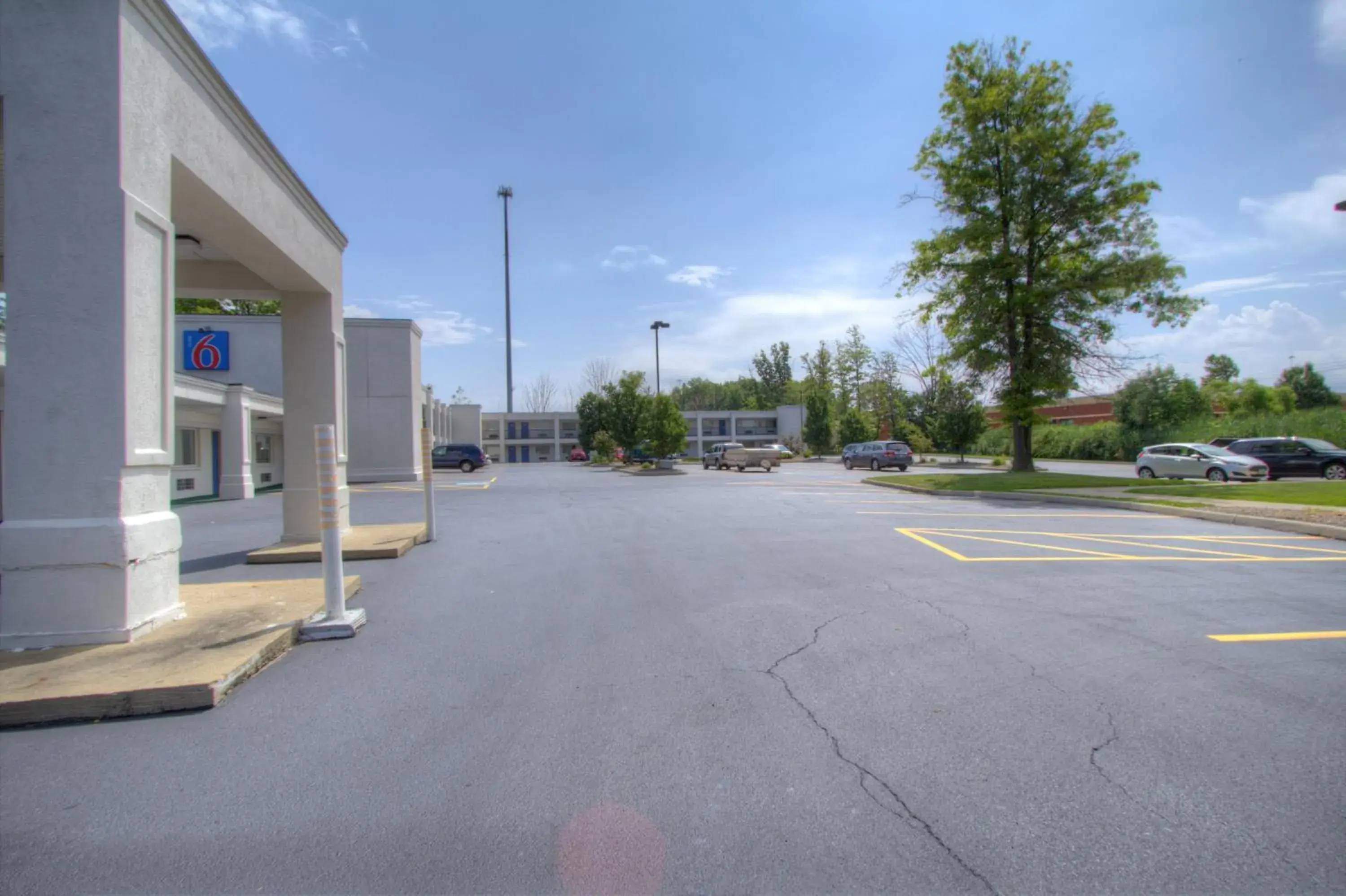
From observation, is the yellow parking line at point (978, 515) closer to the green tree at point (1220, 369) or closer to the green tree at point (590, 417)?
the green tree at point (590, 417)

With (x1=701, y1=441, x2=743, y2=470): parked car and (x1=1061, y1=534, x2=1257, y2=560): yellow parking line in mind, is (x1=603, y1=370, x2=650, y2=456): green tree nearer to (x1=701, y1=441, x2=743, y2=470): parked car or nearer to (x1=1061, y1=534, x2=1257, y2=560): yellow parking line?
(x1=701, y1=441, x2=743, y2=470): parked car

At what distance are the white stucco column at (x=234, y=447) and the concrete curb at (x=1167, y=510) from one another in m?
21.1

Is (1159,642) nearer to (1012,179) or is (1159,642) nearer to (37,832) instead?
(37,832)

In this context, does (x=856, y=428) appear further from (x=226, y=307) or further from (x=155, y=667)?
(x=155, y=667)

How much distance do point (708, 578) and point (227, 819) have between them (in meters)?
5.67

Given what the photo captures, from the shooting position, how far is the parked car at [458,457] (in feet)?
131

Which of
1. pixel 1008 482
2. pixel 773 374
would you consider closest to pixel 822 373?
pixel 773 374

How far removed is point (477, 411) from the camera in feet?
209

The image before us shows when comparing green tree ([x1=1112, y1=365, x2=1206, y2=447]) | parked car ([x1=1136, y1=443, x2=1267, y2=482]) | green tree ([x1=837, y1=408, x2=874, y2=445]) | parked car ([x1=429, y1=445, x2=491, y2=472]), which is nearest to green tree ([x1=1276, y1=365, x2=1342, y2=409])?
green tree ([x1=1112, y1=365, x2=1206, y2=447])

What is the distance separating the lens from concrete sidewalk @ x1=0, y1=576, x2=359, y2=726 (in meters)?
4.30

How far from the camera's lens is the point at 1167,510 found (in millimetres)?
15062

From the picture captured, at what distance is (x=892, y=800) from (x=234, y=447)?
2378 centimetres

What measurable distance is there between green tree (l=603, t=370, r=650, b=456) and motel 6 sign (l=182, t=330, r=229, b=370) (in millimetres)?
20476

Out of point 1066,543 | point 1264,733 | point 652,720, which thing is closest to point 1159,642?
point 1264,733
